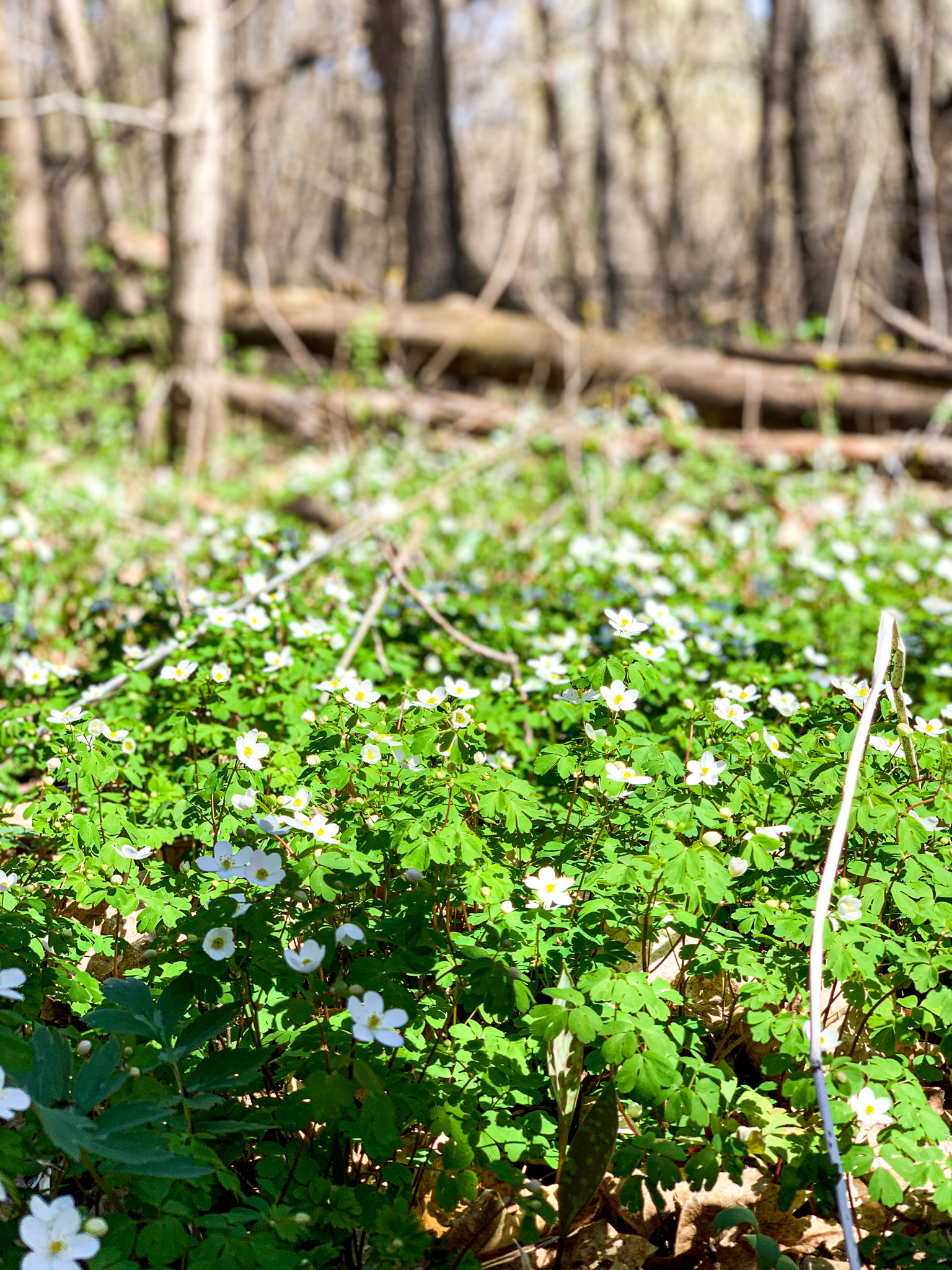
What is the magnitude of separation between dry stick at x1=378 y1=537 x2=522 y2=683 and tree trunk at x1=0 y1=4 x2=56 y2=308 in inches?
300

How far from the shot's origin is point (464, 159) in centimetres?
1989

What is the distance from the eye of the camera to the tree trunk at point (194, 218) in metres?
6.22

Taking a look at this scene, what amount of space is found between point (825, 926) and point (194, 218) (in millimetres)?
6430

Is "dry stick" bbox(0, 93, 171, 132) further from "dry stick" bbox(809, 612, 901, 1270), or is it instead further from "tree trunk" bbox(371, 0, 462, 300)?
"dry stick" bbox(809, 612, 901, 1270)

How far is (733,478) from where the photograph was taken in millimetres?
5816

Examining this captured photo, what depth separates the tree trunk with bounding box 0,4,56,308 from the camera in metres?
9.21

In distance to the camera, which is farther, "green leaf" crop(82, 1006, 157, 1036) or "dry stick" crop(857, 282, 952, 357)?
"dry stick" crop(857, 282, 952, 357)

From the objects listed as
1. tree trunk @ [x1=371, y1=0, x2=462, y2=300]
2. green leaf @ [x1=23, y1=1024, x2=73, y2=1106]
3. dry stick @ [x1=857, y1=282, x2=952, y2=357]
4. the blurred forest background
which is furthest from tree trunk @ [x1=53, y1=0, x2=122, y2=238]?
green leaf @ [x1=23, y1=1024, x2=73, y2=1106]

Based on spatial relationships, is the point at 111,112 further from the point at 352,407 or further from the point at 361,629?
the point at 361,629

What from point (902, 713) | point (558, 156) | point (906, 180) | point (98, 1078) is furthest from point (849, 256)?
point (98, 1078)

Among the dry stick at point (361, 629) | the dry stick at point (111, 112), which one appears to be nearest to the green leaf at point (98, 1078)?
the dry stick at point (361, 629)

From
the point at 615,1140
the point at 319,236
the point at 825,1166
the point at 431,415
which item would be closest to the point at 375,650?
the point at 615,1140

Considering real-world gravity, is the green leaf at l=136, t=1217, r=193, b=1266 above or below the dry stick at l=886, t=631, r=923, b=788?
below

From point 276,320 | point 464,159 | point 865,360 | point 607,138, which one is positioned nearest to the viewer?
point 865,360
